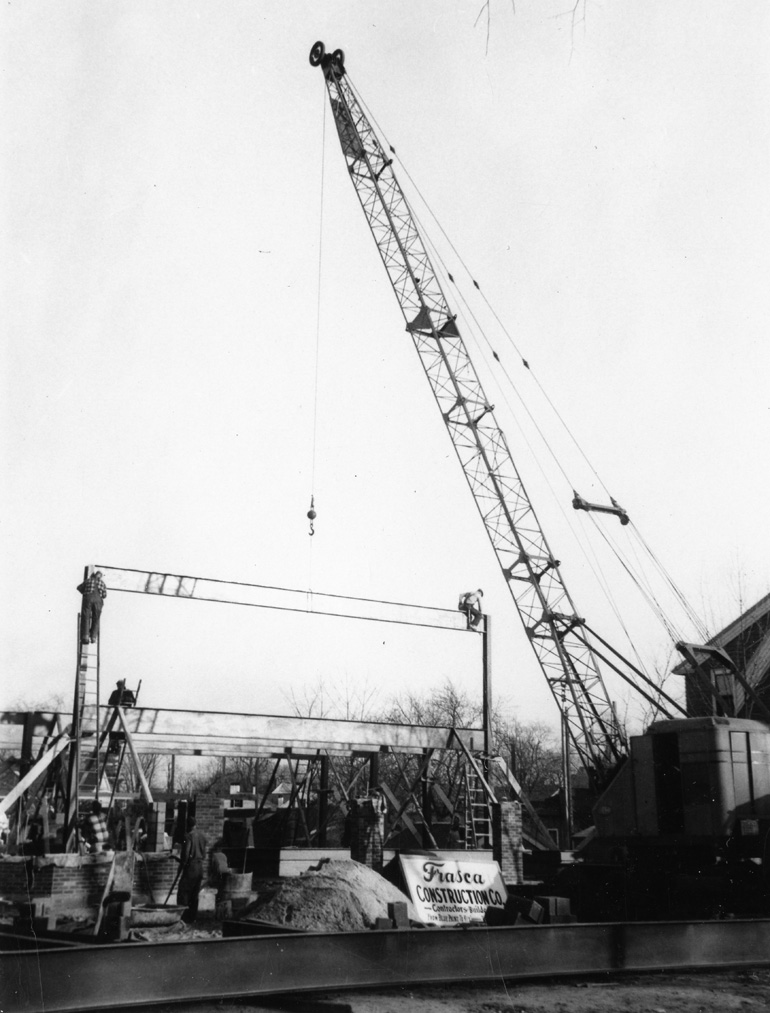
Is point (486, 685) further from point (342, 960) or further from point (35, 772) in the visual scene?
point (342, 960)

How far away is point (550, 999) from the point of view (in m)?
7.87

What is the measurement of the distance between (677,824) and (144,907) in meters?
8.89

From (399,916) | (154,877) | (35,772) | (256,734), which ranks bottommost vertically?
(154,877)

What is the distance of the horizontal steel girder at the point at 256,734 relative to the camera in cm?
1678

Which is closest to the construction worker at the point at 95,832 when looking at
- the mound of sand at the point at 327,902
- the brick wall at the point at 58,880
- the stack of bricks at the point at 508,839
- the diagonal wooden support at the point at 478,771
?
the brick wall at the point at 58,880

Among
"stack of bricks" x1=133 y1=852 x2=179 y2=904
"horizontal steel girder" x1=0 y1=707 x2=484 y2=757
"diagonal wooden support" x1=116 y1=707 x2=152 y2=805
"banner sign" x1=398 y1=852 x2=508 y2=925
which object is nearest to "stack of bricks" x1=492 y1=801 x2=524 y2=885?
"horizontal steel girder" x1=0 y1=707 x2=484 y2=757

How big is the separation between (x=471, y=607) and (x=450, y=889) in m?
9.62

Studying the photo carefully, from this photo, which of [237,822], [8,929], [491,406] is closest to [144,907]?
[8,929]

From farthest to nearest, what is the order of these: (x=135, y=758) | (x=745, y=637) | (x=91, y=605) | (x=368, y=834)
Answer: (x=745, y=637) → (x=368, y=834) → (x=91, y=605) → (x=135, y=758)

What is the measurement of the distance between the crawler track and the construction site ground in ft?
0.35

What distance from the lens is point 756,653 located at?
26531 millimetres

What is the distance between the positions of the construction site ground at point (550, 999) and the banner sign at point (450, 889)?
3.28 meters

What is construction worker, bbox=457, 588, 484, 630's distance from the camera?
20969 mm

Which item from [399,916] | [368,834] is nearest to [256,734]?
[368,834]
